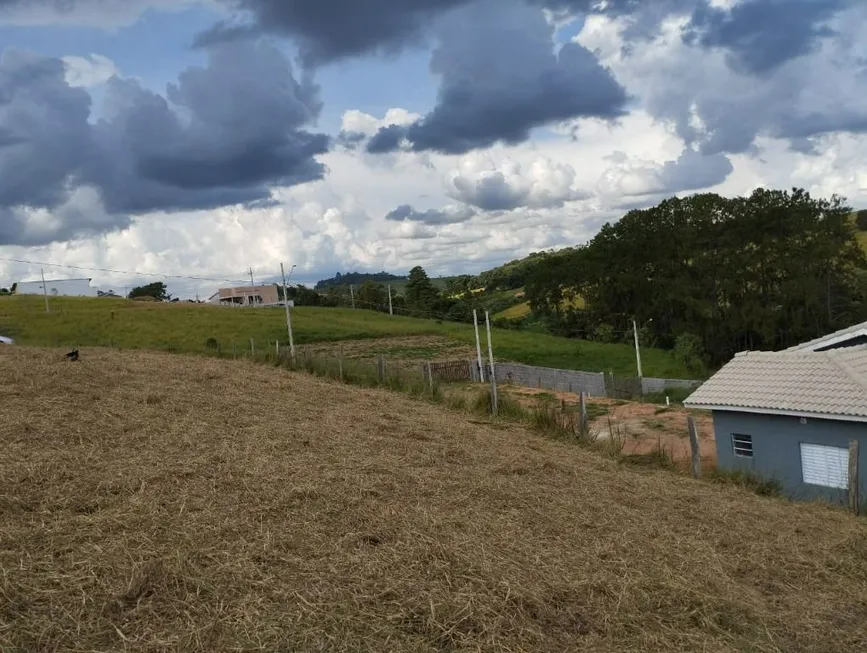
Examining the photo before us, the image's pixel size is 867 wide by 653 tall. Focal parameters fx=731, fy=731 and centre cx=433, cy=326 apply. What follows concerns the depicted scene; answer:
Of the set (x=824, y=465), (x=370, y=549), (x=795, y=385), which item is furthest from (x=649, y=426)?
(x=370, y=549)

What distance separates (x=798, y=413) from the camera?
13.9m

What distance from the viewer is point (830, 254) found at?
4719 centimetres

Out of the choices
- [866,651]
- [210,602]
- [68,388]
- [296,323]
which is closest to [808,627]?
[866,651]

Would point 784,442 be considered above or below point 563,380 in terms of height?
above

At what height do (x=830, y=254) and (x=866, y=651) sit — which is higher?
(x=830, y=254)

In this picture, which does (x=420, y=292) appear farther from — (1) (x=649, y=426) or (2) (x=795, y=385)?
(2) (x=795, y=385)

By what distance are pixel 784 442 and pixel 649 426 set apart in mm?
6857

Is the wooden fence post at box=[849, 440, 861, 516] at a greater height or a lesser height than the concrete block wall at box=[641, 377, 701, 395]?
greater

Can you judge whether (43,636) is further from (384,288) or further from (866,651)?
(384,288)

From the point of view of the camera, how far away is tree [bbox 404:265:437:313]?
73312 millimetres

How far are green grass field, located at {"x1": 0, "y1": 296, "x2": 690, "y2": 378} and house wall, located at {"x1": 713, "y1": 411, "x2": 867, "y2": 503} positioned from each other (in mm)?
26874

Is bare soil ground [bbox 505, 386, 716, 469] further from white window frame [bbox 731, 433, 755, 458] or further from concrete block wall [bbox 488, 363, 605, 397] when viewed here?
concrete block wall [bbox 488, 363, 605, 397]

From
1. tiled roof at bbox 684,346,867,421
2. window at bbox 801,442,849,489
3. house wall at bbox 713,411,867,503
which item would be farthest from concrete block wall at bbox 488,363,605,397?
window at bbox 801,442,849,489

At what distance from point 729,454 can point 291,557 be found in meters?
13.0
